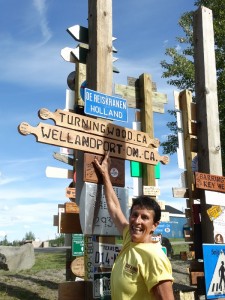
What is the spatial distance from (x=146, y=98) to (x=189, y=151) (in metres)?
1.73

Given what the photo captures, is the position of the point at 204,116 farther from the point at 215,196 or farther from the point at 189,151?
the point at 215,196

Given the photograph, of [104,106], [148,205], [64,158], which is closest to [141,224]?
[148,205]

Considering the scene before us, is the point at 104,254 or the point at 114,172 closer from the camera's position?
the point at 104,254

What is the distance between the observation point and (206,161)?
5.35 meters

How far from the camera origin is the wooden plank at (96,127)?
388cm

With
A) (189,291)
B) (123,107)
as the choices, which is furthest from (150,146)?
(189,291)

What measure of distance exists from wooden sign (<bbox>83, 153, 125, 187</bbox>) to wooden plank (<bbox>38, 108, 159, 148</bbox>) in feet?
0.84

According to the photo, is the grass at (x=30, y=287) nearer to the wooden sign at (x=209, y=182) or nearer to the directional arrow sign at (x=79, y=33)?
the wooden sign at (x=209, y=182)

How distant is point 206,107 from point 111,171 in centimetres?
195

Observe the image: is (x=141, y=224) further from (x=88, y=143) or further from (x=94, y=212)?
(x=88, y=143)

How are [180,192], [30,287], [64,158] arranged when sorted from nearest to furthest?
[180,192] → [30,287] → [64,158]

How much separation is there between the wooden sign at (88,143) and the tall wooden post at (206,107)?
82 centimetres

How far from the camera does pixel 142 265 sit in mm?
2586

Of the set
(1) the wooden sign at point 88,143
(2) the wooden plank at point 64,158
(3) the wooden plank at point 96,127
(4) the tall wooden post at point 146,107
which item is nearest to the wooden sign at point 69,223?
(1) the wooden sign at point 88,143
